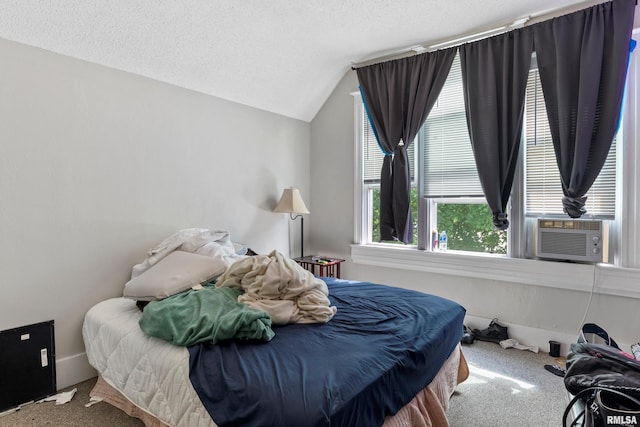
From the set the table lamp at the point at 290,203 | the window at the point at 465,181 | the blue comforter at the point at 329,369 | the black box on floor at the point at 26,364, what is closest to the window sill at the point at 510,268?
the window at the point at 465,181

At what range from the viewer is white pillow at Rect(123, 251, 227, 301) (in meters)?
2.07

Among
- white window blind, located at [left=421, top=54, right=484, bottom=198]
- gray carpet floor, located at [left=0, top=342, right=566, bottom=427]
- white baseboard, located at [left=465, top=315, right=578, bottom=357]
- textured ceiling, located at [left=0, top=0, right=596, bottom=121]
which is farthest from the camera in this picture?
white window blind, located at [left=421, top=54, right=484, bottom=198]

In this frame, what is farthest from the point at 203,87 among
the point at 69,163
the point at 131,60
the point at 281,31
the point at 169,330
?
the point at 169,330

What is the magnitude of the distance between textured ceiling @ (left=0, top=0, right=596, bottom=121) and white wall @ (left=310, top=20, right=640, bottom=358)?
64 cm

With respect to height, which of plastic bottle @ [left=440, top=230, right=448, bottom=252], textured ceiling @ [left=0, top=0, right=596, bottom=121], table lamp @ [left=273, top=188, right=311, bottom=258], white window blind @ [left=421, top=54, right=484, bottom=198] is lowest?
plastic bottle @ [left=440, top=230, right=448, bottom=252]

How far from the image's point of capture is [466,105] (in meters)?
3.11

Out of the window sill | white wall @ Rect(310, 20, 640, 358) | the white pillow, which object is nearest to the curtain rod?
white wall @ Rect(310, 20, 640, 358)

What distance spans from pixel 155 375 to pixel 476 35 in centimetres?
347

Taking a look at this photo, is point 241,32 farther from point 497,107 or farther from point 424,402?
point 424,402

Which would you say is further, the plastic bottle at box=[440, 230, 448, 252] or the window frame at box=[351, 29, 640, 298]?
the plastic bottle at box=[440, 230, 448, 252]

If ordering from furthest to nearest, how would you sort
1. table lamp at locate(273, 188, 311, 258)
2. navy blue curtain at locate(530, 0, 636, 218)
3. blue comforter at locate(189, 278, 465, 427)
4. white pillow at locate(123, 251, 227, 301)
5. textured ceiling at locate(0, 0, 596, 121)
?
table lamp at locate(273, 188, 311, 258) → navy blue curtain at locate(530, 0, 636, 218) → textured ceiling at locate(0, 0, 596, 121) → white pillow at locate(123, 251, 227, 301) → blue comforter at locate(189, 278, 465, 427)

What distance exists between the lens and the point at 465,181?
3.23 meters

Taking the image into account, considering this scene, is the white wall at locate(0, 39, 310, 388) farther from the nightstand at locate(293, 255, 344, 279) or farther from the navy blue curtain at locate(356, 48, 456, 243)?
the navy blue curtain at locate(356, 48, 456, 243)

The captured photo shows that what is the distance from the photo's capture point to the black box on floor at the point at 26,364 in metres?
2.10
